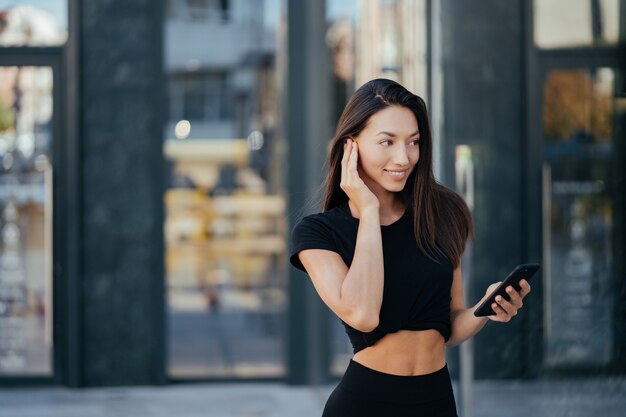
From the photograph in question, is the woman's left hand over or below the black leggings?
over

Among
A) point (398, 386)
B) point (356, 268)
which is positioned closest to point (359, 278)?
point (356, 268)

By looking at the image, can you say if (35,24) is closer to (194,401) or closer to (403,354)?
(194,401)

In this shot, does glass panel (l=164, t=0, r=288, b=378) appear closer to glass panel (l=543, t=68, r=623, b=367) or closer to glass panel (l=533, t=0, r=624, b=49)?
glass panel (l=543, t=68, r=623, b=367)

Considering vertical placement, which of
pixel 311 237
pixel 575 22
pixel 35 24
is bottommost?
pixel 311 237

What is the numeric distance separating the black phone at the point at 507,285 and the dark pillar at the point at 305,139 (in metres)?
5.80

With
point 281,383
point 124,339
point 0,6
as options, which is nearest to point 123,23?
point 0,6

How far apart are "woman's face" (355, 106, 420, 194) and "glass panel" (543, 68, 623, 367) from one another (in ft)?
6.31

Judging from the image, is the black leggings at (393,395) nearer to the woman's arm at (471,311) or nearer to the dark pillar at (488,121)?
the woman's arm at (471,311)

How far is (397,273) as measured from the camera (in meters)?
2.60

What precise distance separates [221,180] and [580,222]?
12.0 ft

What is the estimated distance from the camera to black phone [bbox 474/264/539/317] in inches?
98.8

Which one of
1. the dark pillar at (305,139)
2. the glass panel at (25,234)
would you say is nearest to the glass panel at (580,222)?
the dark pillar at (305,139)

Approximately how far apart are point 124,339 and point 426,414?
20.5ft

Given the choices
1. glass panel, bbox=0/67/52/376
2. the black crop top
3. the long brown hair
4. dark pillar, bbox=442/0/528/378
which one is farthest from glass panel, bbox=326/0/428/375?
the black crop top
